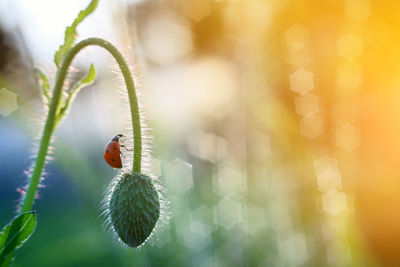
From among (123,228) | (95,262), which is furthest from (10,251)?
(95,262)

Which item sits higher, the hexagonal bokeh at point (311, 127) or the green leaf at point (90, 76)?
the green leaf at point (90, 76)

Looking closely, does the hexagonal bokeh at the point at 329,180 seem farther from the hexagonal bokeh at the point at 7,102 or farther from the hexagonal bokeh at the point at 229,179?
the hexagonal bokeh at the point at 7,102

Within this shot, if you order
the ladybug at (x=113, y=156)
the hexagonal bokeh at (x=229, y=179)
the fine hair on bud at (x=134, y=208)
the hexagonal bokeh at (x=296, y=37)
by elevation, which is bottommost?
the hexagonal bokeh at (x=229, y=179)

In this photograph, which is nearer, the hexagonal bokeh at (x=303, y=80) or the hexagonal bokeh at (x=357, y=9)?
the hexagonal bokeh at (x=357, y=9)

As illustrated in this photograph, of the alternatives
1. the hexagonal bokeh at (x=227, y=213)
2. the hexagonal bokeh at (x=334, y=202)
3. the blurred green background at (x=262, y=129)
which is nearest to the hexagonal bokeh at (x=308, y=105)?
the blurred green background at (x=262, y=129)

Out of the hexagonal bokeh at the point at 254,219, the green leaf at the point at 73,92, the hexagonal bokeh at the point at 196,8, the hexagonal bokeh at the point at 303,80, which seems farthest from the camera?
the hexagonal bokeh at the point at 196,8

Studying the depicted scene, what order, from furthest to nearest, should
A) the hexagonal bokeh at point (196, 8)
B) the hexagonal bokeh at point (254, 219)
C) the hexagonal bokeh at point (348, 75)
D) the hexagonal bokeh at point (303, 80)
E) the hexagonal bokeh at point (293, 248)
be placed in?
1. the hexagonal bokeh at point (196, 8)
2. the hexagonal bokeh at point (254, 219)
3. the hexagonal bokeh at point (293, 248)
4. the hexagonal bokeh at point (303, 80)
5. the hexagonal bokeh at point (348, 75)
